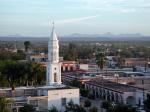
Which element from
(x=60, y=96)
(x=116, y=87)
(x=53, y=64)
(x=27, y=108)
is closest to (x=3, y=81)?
(x=53, y=64)

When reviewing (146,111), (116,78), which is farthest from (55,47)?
(116,78)

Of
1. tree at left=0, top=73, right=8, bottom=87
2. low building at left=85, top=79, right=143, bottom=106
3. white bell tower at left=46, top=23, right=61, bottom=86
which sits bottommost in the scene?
low building at left=85, top=79, right=143, bottom=106

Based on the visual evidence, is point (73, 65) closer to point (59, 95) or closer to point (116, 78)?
point (116, 78)

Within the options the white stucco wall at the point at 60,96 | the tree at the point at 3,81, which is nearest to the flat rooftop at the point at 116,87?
the white stucco wall at the point at 60,96

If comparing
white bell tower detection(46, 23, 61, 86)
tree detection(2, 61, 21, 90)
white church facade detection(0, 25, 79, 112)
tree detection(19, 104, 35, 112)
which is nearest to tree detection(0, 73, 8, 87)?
tree detection(2, 61, 21, 90)

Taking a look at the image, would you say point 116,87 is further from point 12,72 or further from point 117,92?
point 12,72

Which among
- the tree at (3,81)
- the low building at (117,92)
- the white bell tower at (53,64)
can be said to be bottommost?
the low building at (117,92)

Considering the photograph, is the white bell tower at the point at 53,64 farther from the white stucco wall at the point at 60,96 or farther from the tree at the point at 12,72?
the tree at the point at 12,72

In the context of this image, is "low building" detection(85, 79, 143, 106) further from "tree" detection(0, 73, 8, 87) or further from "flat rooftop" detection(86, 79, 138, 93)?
"tree" detection(0, 73, 8, 87)

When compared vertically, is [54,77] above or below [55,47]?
below
